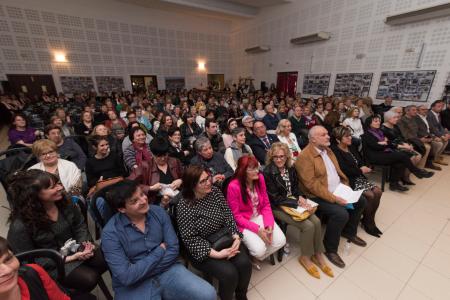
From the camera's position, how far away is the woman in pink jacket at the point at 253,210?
6.39 ft

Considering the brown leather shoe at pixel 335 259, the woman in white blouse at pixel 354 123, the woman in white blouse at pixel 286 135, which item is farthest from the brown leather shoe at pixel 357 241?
the woman in white blouse at pixel 354 123

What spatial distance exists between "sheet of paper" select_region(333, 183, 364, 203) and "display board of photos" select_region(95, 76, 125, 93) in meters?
12.6

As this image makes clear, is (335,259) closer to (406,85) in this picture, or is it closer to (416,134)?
(416,134)

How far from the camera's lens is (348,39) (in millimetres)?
8469

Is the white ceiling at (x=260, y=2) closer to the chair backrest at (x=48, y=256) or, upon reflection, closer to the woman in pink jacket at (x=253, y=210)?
the woman in pink jacket at (x=253, y=210)

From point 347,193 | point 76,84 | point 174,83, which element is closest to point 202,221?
point 347,193

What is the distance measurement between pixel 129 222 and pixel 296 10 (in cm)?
1238

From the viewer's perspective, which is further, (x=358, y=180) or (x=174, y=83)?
(x=174, y=83)

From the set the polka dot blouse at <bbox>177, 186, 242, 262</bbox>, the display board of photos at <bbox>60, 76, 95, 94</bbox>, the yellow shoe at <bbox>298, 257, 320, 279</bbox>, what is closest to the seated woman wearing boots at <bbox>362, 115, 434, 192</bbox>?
the yellow shoe at <bbox>298, 257, 320, 279</bbox>

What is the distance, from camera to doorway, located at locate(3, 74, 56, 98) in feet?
30.3

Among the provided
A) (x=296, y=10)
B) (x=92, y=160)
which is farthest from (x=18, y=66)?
(x=296, y=10)

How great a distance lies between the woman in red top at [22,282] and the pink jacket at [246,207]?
1.39 metres

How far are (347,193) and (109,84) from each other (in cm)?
1283

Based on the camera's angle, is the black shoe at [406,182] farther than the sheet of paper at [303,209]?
Yes
